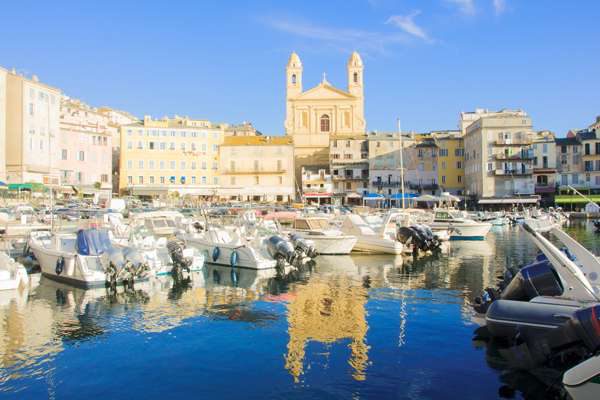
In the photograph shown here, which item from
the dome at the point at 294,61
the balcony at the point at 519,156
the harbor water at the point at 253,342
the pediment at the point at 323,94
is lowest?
the harbor water at the point at 253,342

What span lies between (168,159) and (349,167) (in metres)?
26.6

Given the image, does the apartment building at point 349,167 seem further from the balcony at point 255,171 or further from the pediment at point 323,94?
the pediment at point 323,94

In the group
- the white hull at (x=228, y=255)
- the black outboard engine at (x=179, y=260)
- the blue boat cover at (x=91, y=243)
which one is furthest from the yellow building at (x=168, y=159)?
the blue boat cover at (x=91, y=243)

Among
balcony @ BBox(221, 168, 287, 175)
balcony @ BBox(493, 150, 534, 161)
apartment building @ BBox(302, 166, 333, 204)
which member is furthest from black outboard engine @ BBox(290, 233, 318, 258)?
balcony @ BBox(493, 150, 534, 161)

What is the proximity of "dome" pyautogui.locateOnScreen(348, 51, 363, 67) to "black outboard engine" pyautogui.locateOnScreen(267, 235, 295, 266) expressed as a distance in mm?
75298

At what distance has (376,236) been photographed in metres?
32.8

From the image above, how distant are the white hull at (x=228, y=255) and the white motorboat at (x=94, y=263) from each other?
5.47 m

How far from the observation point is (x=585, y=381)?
353 inches

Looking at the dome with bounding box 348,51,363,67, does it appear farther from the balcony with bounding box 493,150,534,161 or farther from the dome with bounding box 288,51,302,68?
the balcony with bounding box 493,150,534,161

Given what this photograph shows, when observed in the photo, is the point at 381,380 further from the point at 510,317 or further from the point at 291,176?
the point at 291,176

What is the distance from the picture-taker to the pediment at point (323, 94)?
9400 cm

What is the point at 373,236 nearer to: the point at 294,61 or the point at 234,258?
the point at 234,258

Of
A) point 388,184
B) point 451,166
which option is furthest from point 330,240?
point 451,166

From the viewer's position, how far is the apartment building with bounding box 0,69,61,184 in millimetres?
61156
